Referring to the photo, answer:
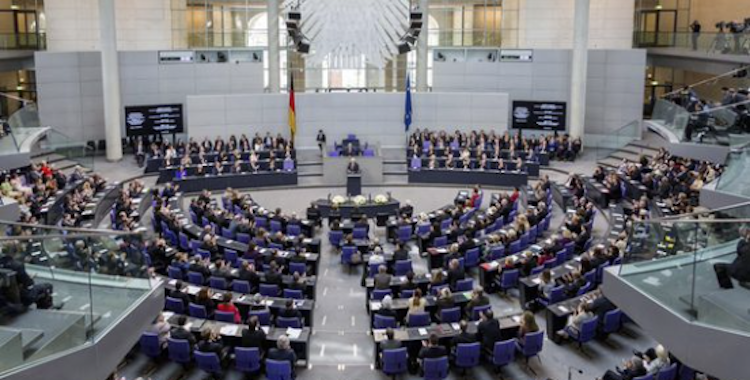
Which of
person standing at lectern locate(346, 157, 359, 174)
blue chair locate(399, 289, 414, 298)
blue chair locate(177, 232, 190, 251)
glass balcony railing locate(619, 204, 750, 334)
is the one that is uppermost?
glass balcony railing locate(619, 204, 750, 334)

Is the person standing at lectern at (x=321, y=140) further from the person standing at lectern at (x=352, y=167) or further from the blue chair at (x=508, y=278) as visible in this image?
the blue chair at (x=508, y=278)

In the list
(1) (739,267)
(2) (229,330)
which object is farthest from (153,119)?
(1) (739,267)

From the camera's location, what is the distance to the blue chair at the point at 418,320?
13484 mm

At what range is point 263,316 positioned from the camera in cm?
1354

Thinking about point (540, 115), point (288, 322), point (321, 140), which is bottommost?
point (288, 322)

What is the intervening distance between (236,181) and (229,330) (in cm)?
1483

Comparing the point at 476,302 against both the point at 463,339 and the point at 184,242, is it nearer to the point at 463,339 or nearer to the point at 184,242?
the point at 463,339

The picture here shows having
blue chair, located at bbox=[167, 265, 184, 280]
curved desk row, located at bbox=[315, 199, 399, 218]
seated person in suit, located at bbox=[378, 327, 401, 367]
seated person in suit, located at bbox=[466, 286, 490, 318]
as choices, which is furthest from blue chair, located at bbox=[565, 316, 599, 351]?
curved desk row, located at bbox=[315, 199, 399, 218]

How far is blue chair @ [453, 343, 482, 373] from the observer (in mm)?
12203

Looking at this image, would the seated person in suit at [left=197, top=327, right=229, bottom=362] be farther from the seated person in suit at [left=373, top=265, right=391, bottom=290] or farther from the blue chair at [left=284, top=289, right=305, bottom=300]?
the seated person in suit at [left=373, top=265, right=391, bottom=290]

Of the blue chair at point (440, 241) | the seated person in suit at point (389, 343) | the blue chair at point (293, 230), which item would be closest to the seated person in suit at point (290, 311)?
the seated person in suit at point (389, 343)

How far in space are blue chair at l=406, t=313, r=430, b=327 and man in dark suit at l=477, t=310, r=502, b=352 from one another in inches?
49.7


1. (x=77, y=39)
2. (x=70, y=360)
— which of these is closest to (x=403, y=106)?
(x=77, y=39)

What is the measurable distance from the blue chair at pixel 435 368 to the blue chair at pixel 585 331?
275 centimetres
